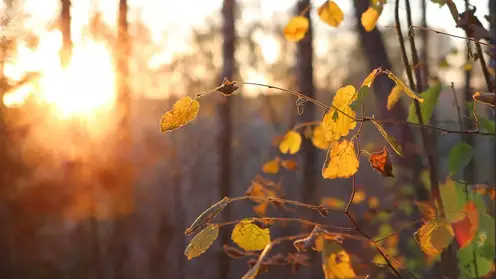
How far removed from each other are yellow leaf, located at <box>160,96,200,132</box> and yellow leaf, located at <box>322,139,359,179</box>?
245 mm

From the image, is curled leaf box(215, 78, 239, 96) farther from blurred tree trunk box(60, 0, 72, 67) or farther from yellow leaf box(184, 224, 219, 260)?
blurred tree trunk box(60, 0, 72, 67)

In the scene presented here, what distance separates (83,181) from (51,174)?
1.48 feet

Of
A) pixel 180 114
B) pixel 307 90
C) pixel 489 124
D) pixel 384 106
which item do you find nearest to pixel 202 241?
pixel 180 114

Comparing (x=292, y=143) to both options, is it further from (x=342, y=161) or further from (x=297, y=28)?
(x=342, y=161)

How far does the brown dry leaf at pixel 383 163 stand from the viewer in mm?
873

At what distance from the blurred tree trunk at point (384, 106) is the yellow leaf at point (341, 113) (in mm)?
1649

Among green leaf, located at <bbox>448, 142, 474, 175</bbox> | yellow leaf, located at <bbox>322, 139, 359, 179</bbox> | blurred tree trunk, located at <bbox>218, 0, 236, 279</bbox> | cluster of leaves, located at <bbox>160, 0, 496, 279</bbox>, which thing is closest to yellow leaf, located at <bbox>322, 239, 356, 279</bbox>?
cluster of leaves, located at <bbox>160, 0, 496, 279</bbox>

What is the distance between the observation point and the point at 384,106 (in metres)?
2.61

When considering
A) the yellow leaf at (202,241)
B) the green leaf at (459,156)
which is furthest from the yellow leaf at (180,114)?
the green leaf at (459,156)

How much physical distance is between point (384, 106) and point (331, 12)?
1.49 m

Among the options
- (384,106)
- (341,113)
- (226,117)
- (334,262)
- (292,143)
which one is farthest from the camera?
(226,117)

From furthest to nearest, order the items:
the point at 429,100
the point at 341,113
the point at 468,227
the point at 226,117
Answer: the point at 226,117 → the point at 468,227 → the point at 429,100 → the point at 341,113

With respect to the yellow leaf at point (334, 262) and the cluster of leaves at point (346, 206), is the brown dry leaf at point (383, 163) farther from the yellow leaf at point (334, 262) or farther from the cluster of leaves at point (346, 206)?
the yellow leaf at point (334, 262)

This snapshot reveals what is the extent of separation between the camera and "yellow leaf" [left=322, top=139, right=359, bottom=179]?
87cm
